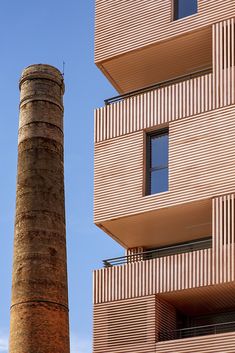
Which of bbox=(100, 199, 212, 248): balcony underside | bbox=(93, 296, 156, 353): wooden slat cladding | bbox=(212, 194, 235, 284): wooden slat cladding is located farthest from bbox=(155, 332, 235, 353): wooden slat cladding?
bbox=(100, 199, 212, 248): balcony underside

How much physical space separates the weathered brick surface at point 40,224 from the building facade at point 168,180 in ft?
10.8

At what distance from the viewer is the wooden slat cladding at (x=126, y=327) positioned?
33.8 m

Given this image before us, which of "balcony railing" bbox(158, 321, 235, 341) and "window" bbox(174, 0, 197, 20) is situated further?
"window" bbox(174, 0, 197, 20)

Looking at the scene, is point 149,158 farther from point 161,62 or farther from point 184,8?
point 184,8

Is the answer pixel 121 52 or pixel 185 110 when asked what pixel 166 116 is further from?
pixel 121 52

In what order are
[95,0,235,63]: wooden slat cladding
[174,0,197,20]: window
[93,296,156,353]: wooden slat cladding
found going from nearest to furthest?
[93,296,156,353]: wooden slat cladding → [95,0,235,63]: wooden slat cladding → [174,0,197,20]: window

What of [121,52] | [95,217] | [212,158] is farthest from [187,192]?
[121,52]

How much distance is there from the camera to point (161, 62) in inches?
1538

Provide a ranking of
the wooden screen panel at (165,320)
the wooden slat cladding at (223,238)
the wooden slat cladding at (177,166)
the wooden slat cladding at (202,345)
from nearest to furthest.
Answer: the wooden slat cladding at (202,345) < the wooden slat cladding at (223,238) < the wooden screen panel at (165,320) < the wooden slat cladding at (177,166)

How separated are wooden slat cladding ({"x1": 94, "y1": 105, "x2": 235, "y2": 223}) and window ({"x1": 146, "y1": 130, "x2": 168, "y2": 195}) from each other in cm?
43

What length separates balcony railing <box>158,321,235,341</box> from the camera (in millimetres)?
34250

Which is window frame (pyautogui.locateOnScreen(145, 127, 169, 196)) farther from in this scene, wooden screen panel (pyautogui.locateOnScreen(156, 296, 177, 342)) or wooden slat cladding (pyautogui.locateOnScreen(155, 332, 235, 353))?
wooden slat cladding (pyautogui.locateOnScreen(155, 332, 235, 353))

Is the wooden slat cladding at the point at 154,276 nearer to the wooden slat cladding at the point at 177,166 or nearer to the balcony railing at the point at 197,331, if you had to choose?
the balcony railing at the point at 197,331

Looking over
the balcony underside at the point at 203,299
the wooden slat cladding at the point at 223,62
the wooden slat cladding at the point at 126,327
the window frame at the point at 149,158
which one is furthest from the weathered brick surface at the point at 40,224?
the wooden slat cladding at the point at 223,62
